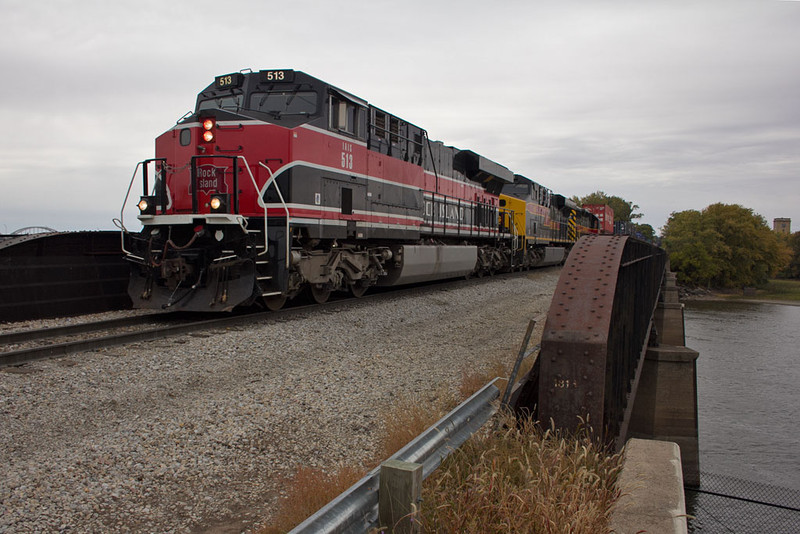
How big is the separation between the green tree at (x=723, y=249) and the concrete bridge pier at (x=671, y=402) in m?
54.2

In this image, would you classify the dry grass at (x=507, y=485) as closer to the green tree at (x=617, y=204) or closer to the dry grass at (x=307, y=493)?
the dry grass at (x=307, y=493)

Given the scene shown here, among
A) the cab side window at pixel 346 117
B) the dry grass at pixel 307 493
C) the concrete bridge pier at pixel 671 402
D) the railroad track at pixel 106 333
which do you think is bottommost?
the concrete bridge pier at pixel 671 402

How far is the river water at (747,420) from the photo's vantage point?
8586mm

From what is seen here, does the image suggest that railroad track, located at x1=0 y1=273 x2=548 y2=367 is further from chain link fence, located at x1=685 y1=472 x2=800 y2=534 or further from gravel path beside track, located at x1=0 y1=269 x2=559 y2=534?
chain link fence, located at x1=685 y1=472 x2=800 y2=534

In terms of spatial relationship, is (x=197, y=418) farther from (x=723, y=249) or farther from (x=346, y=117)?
(x=723, y=249)

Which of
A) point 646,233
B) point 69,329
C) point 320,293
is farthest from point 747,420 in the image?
point 646,233

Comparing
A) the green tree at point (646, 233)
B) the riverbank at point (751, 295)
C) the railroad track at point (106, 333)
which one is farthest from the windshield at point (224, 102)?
the riverbank at point (751, 295)

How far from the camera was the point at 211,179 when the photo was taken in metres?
9.02

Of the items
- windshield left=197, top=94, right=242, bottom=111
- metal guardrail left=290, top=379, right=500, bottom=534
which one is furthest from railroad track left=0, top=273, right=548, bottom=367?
metal guardrail left=290, top=379, right=500, bottom=534

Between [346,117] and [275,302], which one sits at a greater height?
[346,117]

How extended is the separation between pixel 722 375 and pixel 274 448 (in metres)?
15.3

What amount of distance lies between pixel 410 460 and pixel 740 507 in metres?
7.46

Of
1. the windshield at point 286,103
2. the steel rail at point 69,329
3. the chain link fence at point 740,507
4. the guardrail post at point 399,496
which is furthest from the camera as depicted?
the windshield at point 286,103

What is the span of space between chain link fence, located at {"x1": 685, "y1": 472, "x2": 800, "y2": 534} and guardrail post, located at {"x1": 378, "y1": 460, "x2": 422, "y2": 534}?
6.60 m
